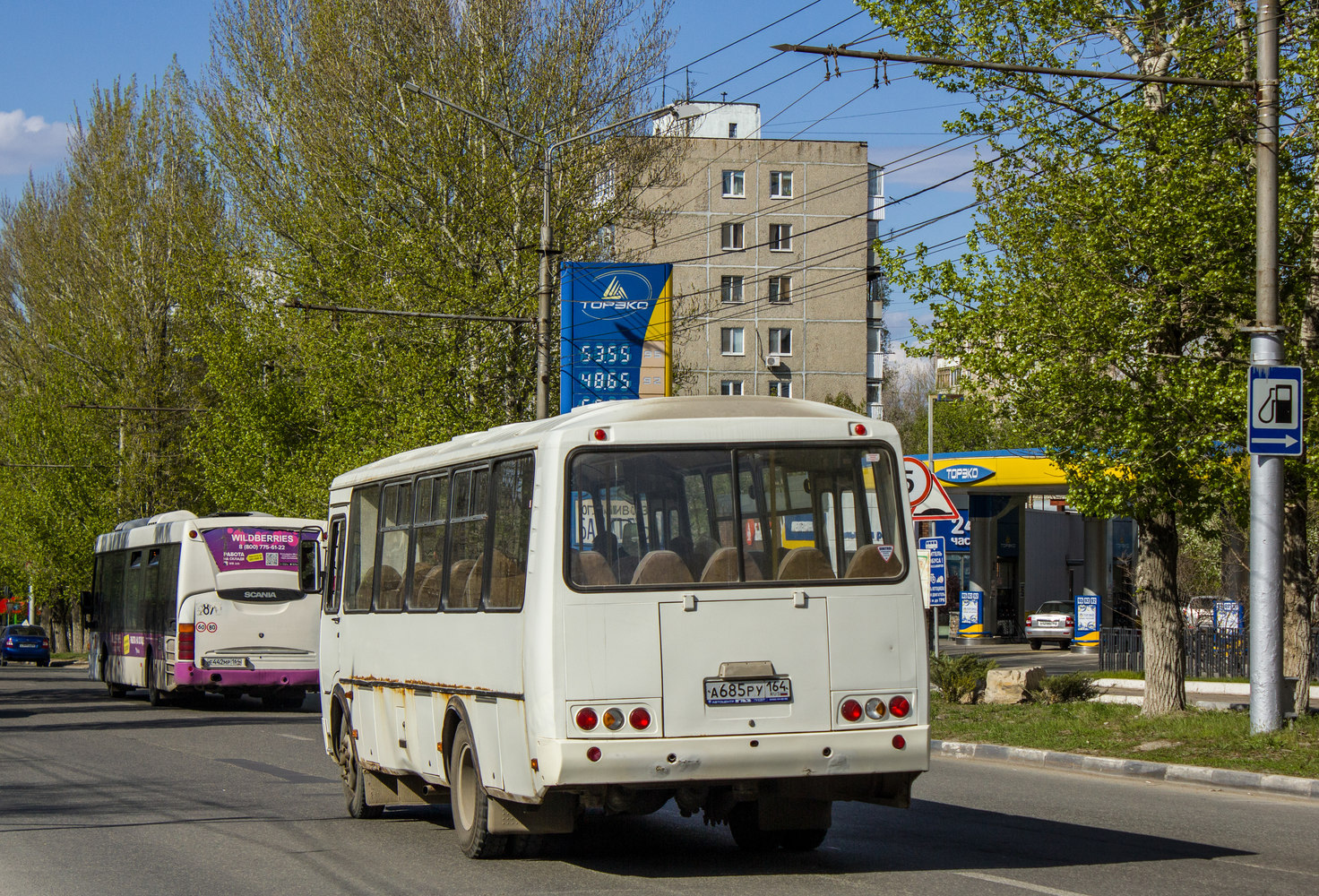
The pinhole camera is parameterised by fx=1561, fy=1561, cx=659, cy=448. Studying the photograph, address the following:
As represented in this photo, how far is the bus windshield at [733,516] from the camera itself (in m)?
8.52

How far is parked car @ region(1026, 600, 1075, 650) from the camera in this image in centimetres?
4616

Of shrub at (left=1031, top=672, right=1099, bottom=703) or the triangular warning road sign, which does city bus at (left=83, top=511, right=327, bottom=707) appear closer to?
the triangular warning road sign

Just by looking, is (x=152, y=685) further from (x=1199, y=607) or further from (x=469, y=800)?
(x=1199, y=607)

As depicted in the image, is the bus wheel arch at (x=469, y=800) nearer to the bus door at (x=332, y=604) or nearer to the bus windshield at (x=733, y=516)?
the bus windshield at (x=733, y=516)

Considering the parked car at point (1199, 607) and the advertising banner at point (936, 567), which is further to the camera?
the parked car at point (1199, 607)

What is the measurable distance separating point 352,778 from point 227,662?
45.6 ft

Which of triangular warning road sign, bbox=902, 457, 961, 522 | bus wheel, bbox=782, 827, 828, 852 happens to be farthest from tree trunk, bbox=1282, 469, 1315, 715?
bus wheel, bbox=782, 827, 828, 852

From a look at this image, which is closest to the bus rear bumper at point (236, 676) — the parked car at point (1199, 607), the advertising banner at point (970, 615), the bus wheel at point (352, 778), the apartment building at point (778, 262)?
the bus wheel at point (352, 778)

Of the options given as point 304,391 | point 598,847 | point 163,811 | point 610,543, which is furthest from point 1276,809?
point 304,391

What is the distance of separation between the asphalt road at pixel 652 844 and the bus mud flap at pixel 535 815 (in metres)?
0.26

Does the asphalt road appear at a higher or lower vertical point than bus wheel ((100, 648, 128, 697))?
higher

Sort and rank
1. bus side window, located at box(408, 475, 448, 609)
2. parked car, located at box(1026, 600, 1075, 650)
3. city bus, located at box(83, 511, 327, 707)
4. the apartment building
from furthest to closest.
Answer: the apartment building < parked car, located at box(1026, 600, 1075, 650) < city bus, located at box(83, 511, 327, 707) < bus side window, located at box(408, 475, 448, 609)

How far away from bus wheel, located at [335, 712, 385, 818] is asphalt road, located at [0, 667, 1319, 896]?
0.51 feet

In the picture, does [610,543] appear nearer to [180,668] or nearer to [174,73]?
[180,668]
